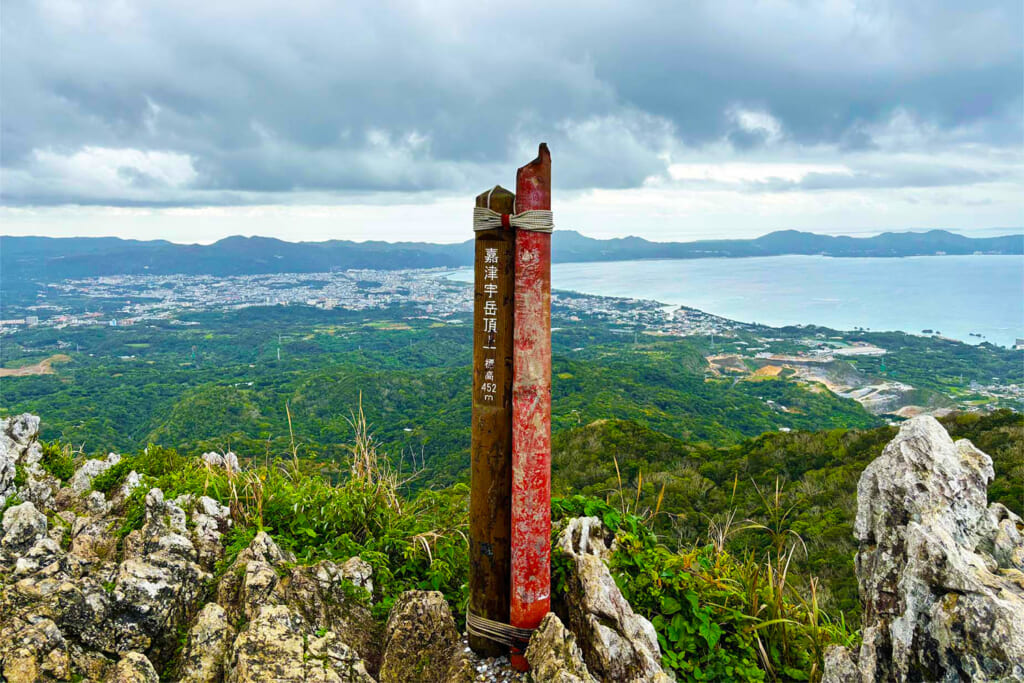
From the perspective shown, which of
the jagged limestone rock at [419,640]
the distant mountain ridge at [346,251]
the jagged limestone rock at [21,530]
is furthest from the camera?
the distant mountain ridge at [346,251]

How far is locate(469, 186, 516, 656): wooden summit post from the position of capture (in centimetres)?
306

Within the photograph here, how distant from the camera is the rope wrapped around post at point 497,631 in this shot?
3.02 meters

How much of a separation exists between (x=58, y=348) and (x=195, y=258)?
90273mm

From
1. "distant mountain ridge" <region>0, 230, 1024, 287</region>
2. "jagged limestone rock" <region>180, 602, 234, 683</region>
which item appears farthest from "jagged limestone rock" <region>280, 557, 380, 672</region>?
"distant mountain ridge" <region>0, 230, 1024, 287</region>

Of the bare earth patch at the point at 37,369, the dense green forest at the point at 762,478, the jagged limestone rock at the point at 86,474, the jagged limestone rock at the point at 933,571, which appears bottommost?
the bare earth patch at the point at 37,369

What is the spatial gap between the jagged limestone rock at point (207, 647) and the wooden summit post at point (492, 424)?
45.7 inches

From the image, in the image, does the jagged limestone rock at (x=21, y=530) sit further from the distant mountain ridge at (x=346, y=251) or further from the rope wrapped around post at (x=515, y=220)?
the distant mountain ridge at (x=346, y=251)

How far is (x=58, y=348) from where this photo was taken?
5081 cm

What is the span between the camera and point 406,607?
10.5 feet

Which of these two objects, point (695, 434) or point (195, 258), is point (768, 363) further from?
point (195, 258)

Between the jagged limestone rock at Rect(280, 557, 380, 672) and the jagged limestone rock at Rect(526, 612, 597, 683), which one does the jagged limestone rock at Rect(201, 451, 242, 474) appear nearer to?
the jagged limestone rock at Rect(280, 557, 380, 672)

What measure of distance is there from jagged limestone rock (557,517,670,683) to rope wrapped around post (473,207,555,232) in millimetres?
1764

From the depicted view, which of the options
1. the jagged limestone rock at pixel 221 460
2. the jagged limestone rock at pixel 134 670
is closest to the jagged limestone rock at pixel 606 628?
the jagged limestone rock at pixel 134 670

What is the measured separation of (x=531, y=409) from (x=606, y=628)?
1.11m
